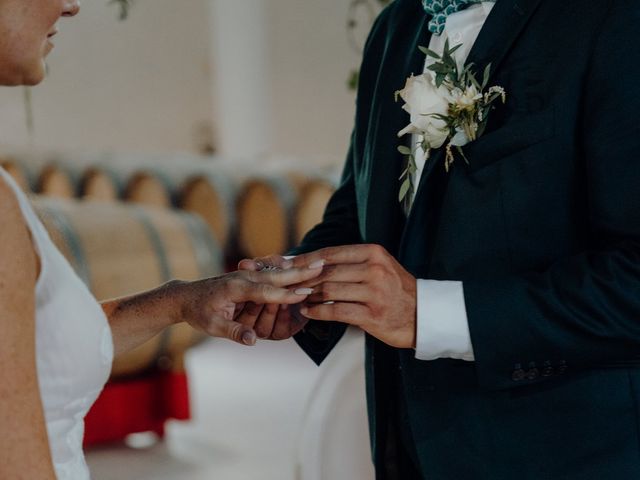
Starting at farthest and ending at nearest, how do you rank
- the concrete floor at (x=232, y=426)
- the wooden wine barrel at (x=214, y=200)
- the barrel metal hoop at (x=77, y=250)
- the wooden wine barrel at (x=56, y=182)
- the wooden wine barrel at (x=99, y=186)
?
the wooden wine barrel at (x=56, y=182), the wooden wine barrel at (x=99, y=186), the wooden wine barrel at (x=214, y=200), the concrete floor at (x=232, y=426), the barrel metal hoop at (x=77, y=250)

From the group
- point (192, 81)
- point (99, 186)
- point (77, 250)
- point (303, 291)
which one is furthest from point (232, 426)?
point (192, 81)

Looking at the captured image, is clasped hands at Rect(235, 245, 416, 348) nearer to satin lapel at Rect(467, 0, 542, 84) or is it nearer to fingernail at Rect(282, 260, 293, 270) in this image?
fingernail at Rect(282, 260, 293, 270)

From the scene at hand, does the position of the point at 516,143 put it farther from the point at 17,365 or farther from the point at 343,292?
the point at 17,365

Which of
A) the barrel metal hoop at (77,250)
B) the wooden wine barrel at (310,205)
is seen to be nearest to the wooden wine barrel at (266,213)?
the wooden wine barrel at (310,205)

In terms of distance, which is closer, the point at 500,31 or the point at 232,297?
the point at 500,31

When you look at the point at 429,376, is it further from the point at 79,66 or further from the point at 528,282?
the point at 79,66

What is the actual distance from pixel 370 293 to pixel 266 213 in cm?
396

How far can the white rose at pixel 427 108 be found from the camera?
4.75ft

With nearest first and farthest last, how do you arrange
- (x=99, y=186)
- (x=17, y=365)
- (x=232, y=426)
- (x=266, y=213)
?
(x=17, y=365)
(x=232, y=426)
(x=266, y=213)
(x=99, y=186)

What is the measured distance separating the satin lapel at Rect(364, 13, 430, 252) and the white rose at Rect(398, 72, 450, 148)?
111 millimetres

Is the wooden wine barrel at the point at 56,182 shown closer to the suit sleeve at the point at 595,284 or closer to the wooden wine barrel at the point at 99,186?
the wooden wine barrel at the point at 99,186

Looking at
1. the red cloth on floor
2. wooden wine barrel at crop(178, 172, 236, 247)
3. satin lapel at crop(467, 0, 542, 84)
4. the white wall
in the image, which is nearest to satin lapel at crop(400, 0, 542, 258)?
satin lapel at crop(467, 0, 542, 84)

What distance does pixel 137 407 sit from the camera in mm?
3775

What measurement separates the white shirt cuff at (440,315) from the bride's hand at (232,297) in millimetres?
176
